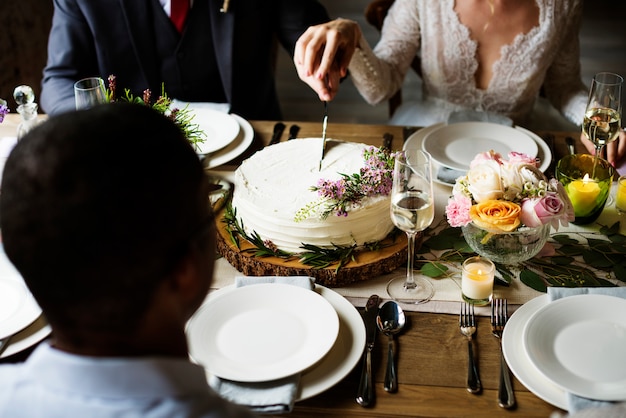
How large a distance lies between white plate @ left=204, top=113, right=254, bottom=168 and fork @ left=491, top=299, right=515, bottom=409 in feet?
3.00

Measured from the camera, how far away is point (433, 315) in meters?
1.38

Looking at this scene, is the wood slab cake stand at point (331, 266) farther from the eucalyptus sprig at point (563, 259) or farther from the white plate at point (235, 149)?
the white plate at point (235, 149)

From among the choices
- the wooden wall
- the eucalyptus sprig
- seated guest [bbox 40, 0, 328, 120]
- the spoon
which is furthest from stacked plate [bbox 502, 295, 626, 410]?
the wooden wall

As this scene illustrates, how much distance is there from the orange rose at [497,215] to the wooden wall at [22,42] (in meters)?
2.64

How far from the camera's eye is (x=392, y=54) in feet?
8.19

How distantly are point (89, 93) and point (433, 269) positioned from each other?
0.94 metres

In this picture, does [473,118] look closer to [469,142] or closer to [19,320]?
[469,142]

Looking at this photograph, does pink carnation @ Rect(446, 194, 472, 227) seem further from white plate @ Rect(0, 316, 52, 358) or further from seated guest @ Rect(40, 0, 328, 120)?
seated guest @ Rect(40, 0, 328, 120)

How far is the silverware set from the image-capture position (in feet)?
3.83

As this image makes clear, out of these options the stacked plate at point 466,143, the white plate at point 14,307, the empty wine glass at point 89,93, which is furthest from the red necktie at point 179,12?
the white plate at point 14,307

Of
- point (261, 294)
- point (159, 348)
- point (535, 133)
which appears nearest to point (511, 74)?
point (535, 133)

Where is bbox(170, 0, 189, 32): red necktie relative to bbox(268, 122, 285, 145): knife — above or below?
above

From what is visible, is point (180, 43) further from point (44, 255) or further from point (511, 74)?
point (44, 255)

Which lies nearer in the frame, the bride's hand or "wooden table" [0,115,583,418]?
"wooden table" [0,115,583,418]
